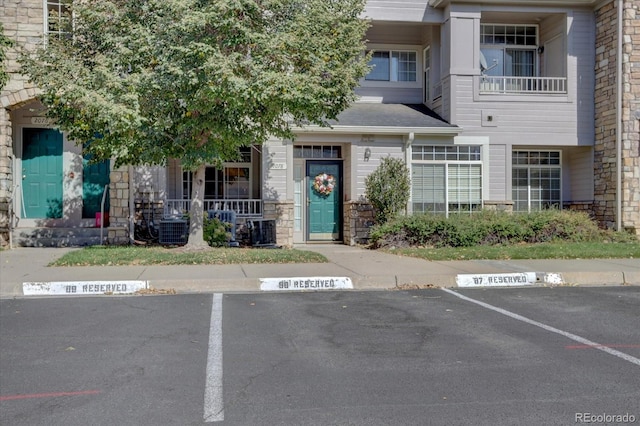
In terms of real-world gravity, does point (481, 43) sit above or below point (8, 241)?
above

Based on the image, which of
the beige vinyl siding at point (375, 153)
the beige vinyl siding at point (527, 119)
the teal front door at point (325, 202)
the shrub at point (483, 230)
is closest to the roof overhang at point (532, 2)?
the beige vinyl siding at point (527, 119)

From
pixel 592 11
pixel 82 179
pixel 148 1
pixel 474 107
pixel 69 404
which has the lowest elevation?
pixel 69 404

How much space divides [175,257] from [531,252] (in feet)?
23.9

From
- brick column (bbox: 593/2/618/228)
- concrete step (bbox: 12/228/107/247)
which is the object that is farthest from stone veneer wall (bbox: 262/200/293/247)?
brick column (bbox: 593/2/618/228)

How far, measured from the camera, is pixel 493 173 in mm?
16438

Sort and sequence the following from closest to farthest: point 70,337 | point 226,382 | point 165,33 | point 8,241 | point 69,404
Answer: point 69,404 → point 226,382 → point 70,337 → point 165,33 → point 8,241

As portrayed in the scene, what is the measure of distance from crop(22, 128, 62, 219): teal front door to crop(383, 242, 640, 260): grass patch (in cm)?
879

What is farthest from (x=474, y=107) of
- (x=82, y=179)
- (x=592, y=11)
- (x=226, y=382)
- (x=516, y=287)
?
(x=226, y=382)

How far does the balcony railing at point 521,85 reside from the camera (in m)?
16.6

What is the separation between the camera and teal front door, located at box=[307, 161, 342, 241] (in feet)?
55.0

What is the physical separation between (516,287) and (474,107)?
321 inches

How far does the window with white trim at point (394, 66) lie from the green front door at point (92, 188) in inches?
322

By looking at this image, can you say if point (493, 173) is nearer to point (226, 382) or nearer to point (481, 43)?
point (481, 43)

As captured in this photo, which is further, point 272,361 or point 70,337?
point 70,337
